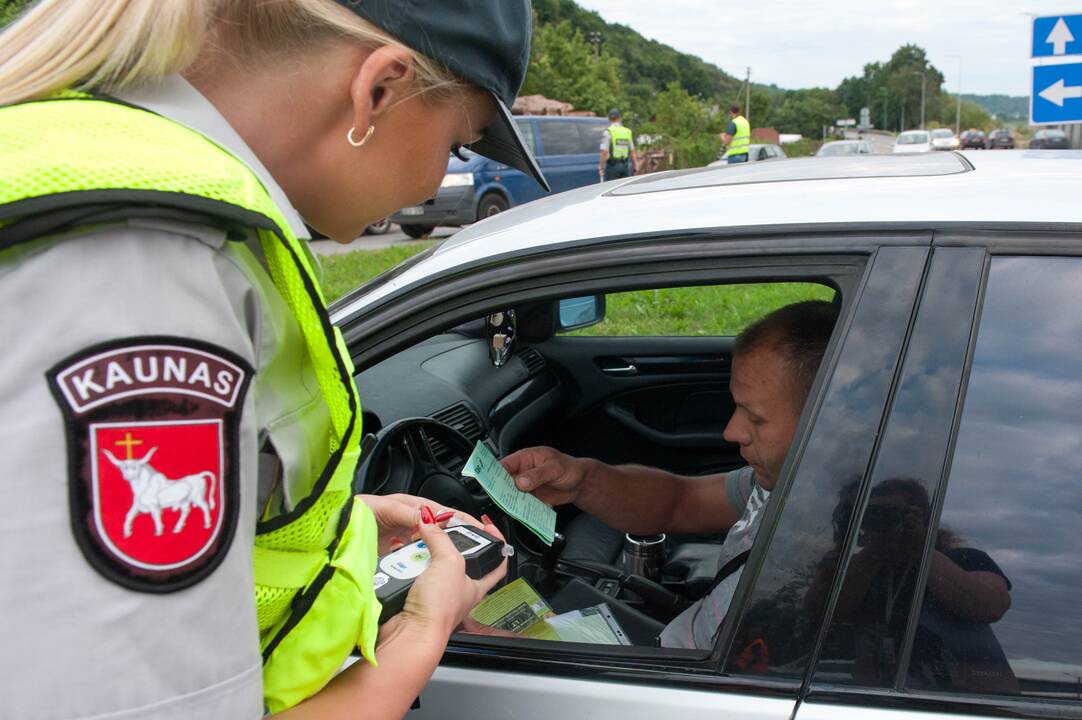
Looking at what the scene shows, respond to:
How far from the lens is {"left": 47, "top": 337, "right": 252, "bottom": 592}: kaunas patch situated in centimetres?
57

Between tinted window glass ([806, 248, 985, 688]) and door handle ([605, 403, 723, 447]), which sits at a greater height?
tinted window glass ([806, 248, 985, 688])

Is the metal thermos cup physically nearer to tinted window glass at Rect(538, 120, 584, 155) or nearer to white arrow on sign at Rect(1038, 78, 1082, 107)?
white arrow on sign at Rect(1038, 78, 1082, 107)

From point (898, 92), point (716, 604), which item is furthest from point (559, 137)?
point (898, 92)

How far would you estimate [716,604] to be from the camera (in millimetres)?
1613

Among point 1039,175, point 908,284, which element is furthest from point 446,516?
point 1039,175

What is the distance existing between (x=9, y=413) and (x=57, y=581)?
0.11 m

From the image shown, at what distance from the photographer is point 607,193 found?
1.78 metres

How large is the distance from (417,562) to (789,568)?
493 mm

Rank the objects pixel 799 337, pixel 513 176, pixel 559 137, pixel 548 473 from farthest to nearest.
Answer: pixel 559 137 → pixel 513 176 → pixel 548 473 → pixel 799 337

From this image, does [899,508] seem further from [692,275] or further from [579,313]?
[579,313]

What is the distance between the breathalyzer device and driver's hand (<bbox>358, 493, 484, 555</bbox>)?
33 millimetres

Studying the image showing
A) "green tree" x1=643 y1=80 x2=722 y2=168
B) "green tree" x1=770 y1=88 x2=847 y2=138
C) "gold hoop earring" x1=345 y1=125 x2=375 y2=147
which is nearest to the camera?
"gold hoop earring" x1=345 y1=125 x2=375 y2=147

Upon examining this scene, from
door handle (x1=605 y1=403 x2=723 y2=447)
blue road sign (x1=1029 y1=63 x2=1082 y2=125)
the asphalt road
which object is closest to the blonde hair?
door handle (x1=605 y1=403 x2=723 y2=447)

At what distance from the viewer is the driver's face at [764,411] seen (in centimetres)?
182
